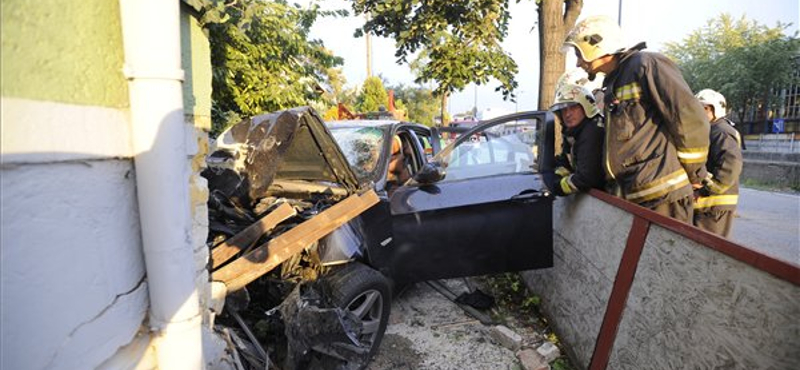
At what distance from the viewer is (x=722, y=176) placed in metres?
3.24

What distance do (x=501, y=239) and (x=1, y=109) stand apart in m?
3.03

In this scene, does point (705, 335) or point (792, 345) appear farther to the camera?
point (705, 335)

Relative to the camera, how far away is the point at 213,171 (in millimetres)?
2887

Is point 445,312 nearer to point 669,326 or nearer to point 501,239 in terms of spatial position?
point 501,239

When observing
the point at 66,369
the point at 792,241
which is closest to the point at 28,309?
the point at 66,369

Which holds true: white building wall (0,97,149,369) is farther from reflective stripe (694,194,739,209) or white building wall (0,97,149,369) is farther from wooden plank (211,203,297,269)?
reflective stripe (694,194,739,209)

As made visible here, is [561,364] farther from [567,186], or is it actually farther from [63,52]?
[63,52]

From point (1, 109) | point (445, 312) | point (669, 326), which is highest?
point (1, 109)

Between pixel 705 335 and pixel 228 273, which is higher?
pixel 228 273

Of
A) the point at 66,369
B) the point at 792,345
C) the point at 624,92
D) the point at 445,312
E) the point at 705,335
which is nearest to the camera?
the point at 66,369

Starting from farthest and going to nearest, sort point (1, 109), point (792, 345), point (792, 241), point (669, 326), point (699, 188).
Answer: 1. point (792, 241)
2. point (699, 188)
3. point (669, 326)
4. point (792, 345)
5. point (1, 109)

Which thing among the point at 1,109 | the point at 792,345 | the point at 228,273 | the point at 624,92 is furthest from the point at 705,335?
the point at 1,109

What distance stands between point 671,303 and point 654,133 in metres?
1.13

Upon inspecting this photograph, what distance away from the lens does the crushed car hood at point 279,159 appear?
108 inches
